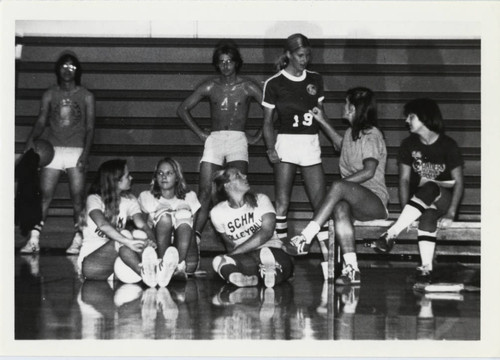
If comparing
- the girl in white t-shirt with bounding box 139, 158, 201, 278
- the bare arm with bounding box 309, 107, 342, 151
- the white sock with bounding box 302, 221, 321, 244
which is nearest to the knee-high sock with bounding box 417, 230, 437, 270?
the white sock with bounding box 302, 221, 321, 244

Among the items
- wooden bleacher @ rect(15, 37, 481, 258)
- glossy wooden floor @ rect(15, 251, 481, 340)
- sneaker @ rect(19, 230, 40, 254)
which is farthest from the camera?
wooden bleacher @ rect(15, 37, 481, 258)

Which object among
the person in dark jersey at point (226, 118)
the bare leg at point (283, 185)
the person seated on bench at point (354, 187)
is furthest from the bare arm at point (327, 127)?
the person in dark jersey at point (226, 118)

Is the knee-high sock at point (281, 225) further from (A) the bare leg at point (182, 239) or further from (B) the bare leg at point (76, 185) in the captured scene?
(B) the bare leg at point (76, 185)

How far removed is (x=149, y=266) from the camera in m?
6.77

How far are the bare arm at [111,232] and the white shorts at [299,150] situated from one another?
1.44 metres

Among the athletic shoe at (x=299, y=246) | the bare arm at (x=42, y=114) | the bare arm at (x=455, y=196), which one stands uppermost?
the bare arm at (x=42, y=114)

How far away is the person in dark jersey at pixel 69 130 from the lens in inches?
338

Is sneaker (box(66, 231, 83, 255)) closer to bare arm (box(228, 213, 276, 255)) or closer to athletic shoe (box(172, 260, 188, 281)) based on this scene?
athletic shoe (box(172, 260, 188, 281))

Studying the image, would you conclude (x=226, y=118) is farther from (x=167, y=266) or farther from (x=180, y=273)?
(x=167, y=266)

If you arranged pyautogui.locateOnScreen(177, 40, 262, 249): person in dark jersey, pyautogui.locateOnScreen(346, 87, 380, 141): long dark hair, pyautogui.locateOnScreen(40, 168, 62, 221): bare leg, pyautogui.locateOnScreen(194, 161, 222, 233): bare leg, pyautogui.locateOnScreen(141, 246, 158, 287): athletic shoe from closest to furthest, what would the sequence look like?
pyautogui.locateOnScreen(141, 246, 158, 287): athletic shoe
pyautogui.locateOnScreen(346, 87, 380, 141): long dark hair
pyautogui.locateOnScreen(194, 161, 222, 233): bare leg
pyautogui.locateOnScreen(177, 40, 262, 249): person in dark jersey
pyautogui.locateOnScreen(40, 168, 62, 221): bare leg

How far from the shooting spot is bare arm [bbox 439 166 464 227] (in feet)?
22.9

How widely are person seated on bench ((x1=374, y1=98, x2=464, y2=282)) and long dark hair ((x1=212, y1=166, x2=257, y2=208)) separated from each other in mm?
971

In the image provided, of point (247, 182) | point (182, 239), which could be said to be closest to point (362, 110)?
point (247, 182)
